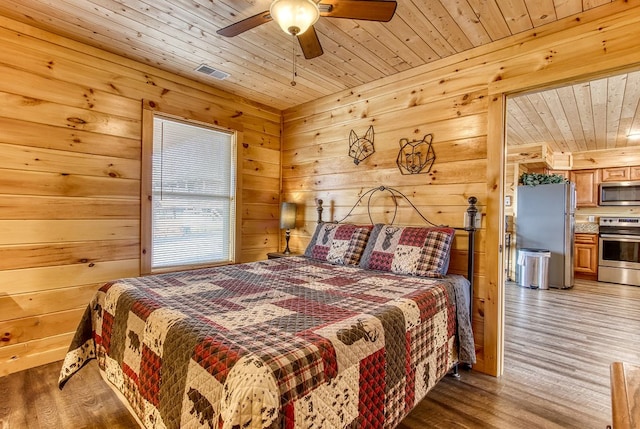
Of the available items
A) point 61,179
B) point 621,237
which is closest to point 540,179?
point 621,237

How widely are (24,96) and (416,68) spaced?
10.3 ft

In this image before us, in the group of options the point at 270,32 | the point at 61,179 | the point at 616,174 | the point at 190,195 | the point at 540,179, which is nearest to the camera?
the point at 270,32

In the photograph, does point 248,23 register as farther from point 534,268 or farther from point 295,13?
point 534,268

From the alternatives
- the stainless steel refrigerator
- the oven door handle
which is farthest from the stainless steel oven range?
the stainless steel refrigerator

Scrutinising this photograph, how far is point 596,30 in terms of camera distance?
6.81ft

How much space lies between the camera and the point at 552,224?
536 cm

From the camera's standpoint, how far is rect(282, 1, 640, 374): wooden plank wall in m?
2.11

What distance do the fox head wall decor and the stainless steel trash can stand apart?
3.81 metres

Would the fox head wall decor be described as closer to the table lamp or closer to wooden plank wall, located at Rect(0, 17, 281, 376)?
the table lamp

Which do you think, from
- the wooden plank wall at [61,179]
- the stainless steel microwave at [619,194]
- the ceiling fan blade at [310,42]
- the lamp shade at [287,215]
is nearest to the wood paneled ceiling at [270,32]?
the wooden plank wall at [61,179]

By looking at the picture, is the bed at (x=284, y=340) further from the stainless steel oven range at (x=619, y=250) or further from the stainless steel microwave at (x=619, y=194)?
the stainless steel microwave at (x=619, y=194)

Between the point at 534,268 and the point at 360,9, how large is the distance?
207 inches

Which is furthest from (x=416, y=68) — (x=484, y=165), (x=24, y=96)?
(x=24, y=96)

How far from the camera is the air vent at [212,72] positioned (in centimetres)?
301
